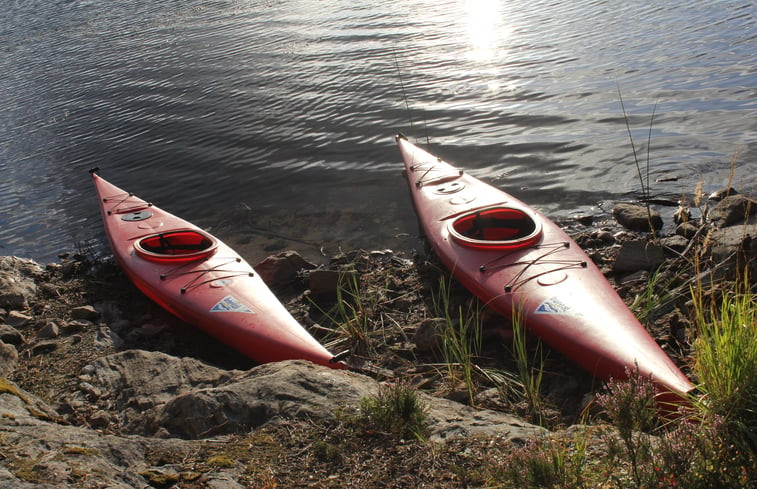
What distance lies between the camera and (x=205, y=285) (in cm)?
486

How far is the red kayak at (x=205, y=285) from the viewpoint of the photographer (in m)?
4.19

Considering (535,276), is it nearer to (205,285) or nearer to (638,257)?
(638,257)

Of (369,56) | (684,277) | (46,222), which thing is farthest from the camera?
(369,56)

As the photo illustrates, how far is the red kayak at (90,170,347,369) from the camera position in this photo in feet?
13.8

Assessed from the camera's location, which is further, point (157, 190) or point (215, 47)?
point (215, 47)

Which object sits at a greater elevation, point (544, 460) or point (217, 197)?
point (544, 460)

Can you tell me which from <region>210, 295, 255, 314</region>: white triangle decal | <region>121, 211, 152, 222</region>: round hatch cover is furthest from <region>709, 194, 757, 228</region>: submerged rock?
<region>121, 211, 152, 222</region>: round hatch cover

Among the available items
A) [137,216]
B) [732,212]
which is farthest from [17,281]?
[732,212]

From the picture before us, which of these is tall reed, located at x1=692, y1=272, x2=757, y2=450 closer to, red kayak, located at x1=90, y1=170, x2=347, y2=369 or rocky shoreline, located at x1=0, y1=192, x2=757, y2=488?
rocky shoreline, located at x1=0, y1=192, x2=757, y2=488

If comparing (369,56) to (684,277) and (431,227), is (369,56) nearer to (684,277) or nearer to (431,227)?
(431,227)

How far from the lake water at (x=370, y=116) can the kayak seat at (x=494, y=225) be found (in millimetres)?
721

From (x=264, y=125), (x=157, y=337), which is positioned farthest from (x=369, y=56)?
(x=157, y=337)

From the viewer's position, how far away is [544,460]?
1.82 m

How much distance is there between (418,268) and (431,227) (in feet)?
1.24
